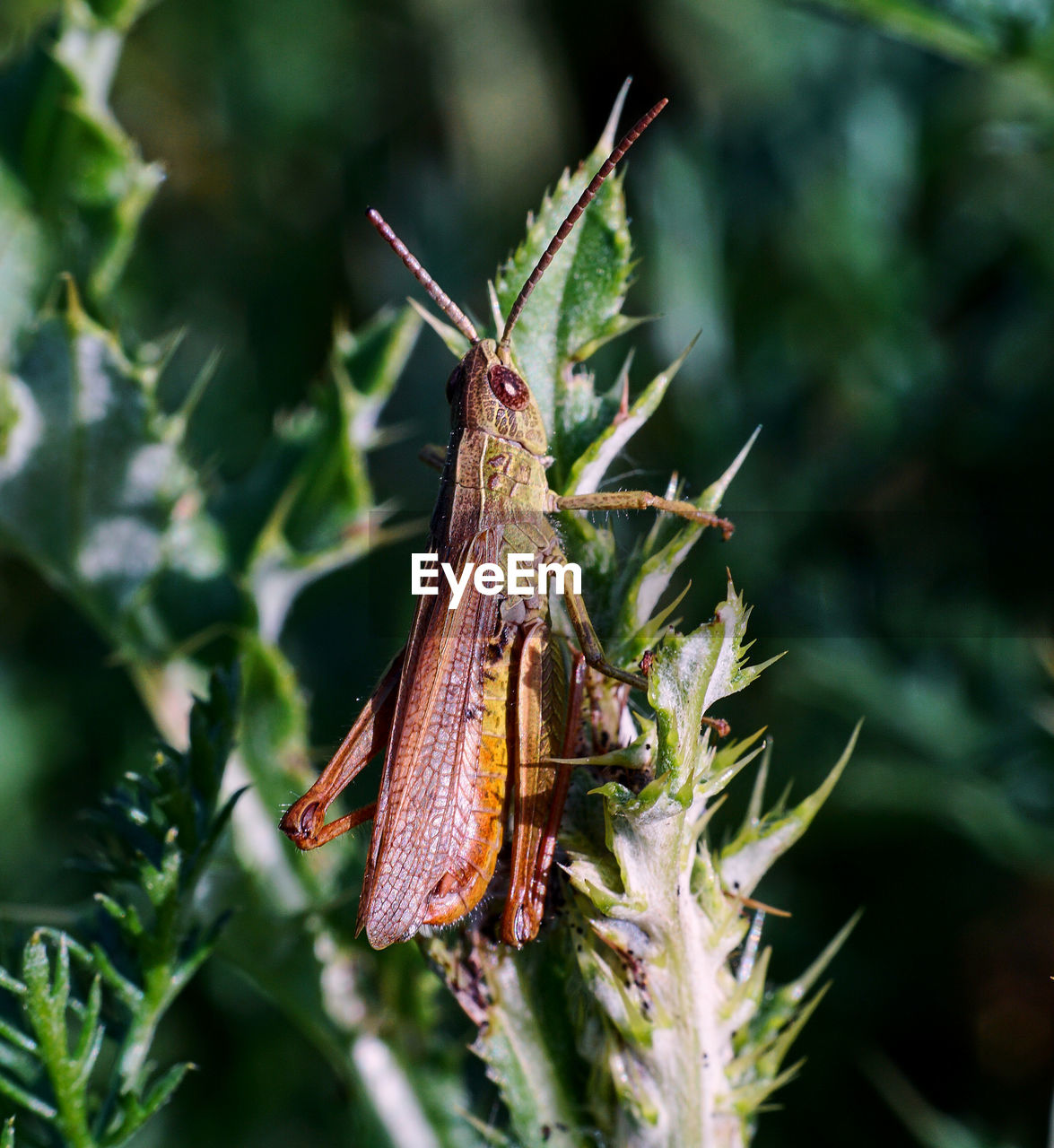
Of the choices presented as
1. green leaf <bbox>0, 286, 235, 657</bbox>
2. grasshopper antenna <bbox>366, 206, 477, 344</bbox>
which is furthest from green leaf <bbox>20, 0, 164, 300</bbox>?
grasshopper antenna <bbox>366, 206, 477, 344</bbox>

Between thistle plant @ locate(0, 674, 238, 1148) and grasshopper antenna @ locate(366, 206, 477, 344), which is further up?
grasshopper antenna @ locate(366, 206, 477, 344)

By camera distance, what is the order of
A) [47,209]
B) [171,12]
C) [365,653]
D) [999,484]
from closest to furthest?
[47,209] < [999,484] < [365,653] < [171,12]

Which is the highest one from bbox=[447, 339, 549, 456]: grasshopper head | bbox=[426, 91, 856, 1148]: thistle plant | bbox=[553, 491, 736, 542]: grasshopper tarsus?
bbox=[447, 339, 549, 456]: grasshopper head

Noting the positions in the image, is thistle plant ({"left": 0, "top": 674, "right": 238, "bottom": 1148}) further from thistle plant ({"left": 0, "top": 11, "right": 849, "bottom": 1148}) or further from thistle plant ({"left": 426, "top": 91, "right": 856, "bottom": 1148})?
thistle plant ({"left": 426, "top": 91, "right": 856, "bottom": 1148})

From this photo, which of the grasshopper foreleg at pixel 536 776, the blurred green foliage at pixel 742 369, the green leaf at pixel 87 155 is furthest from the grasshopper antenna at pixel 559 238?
the green leaf at pixel 87 155

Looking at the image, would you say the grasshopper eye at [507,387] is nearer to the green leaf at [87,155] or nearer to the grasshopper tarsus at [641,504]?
the grasshopper tarsus at [641,504]

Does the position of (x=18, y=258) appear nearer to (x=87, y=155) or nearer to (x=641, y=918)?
(x=87, y=155)

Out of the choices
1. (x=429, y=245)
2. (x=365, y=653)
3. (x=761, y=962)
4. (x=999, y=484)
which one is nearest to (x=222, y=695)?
(x=761, y=962)

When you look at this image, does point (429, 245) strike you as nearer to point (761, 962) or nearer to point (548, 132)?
point (548, 132)
